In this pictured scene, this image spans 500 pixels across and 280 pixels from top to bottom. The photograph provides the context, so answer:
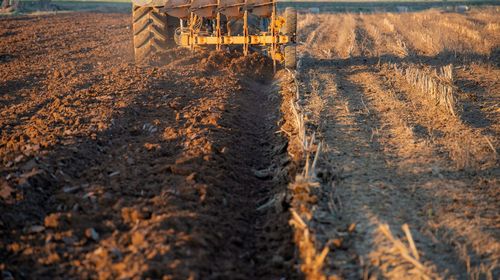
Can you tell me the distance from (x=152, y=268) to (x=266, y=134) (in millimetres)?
5175

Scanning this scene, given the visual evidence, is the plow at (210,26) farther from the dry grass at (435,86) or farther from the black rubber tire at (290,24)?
the dry grass at (435,86)

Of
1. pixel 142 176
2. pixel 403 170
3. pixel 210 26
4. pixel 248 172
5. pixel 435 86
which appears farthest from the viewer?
pixel 210 26

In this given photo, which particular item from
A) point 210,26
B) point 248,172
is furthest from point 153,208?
point 210,26

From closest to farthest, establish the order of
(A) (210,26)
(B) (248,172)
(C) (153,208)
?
(C) (153,208), (B) (248,172), (A) (210,26)

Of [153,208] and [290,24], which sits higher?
[290,24]

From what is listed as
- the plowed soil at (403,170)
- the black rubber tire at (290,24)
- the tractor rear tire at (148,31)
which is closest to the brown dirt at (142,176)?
the plowed soil at (403,170)

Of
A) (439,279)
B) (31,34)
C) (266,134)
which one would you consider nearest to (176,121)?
(266,134)

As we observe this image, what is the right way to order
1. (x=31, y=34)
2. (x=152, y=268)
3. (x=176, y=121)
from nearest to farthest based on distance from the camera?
(x=152, y=268) → (x=176, y=121) → (x=31, y=34)

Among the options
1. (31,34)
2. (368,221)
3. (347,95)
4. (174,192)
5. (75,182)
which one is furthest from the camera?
(31,34)

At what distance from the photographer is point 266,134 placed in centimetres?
1020

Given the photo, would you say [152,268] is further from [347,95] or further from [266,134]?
[347,95]

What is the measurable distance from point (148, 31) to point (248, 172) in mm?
8328

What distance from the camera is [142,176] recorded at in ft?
25.0

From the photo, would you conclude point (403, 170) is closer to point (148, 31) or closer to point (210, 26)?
point (148, 31)
